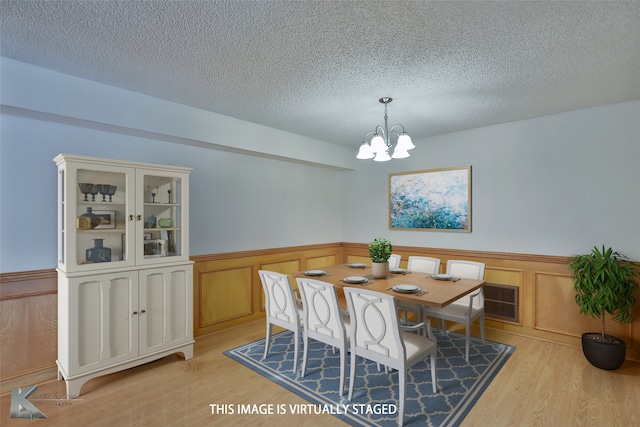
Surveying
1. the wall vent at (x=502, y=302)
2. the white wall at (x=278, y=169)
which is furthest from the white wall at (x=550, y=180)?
the wall vent at (x=502, y=302)

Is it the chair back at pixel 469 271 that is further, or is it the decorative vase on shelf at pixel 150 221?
the chair back at pixel 469 271

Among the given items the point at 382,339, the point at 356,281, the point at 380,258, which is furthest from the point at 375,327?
the point at 380,258

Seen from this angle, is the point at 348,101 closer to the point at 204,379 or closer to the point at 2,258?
the point at 204,379

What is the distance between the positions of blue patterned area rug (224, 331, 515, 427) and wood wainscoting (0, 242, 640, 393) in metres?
0.60

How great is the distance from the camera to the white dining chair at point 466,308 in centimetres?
304

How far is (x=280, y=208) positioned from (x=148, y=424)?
2915mm

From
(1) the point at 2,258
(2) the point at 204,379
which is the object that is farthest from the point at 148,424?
(1) the point at 2,258

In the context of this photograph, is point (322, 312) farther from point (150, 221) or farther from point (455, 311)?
point (150, 221)

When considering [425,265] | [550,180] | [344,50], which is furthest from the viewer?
[425,265]

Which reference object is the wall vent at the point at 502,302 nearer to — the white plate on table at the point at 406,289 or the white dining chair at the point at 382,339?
the white plate on table at the point at 406,289

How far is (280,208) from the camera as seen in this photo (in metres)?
4.52

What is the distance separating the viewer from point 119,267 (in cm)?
262

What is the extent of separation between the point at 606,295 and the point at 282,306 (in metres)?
2.91

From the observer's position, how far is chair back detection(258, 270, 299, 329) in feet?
9.18
